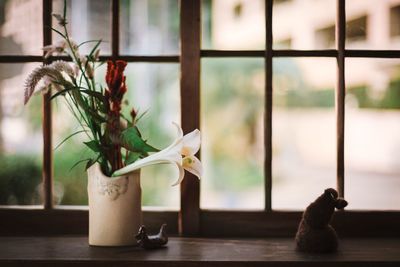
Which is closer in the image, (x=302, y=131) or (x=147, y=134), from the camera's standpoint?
(x=147, y=134)

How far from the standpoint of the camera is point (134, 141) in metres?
1.66

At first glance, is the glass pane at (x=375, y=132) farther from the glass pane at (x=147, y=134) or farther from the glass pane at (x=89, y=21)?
the glass pane at (x=89, y=21)

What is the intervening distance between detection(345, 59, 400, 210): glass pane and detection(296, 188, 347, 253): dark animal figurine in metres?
1.31

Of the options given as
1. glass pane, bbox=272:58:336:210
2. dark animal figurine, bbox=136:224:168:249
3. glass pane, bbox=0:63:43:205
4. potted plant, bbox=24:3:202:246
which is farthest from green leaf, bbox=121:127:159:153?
glass pane, bbox=272:58:336:210

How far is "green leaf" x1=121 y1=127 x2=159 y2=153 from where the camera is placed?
1651mm

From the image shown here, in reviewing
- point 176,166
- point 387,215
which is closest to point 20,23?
point 176,166

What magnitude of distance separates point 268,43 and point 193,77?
0.28 m

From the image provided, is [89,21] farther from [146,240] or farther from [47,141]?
[146,240]

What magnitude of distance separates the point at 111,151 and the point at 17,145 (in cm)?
78

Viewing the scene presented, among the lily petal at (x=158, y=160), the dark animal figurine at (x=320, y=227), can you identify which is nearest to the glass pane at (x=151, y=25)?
the lily petal at (x=158, y=160)

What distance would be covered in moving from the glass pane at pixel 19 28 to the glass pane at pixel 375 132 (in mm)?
1763

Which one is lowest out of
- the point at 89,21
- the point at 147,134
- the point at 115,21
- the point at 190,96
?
the point at 147,134

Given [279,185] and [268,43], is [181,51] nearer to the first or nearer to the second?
[268,43]

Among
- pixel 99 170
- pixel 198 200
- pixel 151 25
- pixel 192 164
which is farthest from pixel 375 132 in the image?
pixel 99 170
